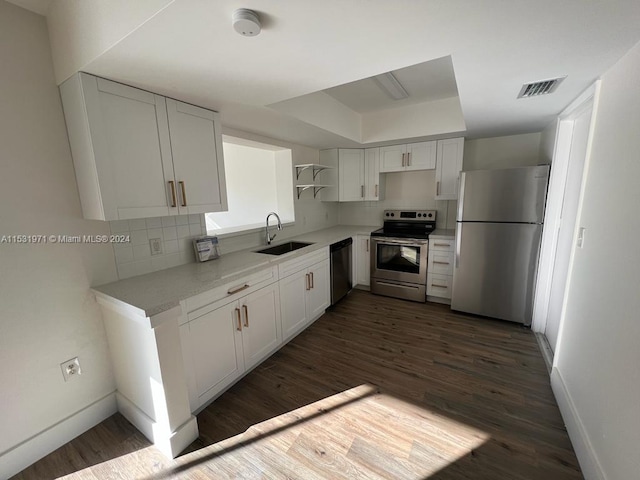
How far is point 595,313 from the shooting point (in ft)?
4.71

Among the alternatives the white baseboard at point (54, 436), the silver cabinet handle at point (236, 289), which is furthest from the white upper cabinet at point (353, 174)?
the white baseboard at point (54, 436)

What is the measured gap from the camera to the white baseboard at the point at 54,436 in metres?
1.44

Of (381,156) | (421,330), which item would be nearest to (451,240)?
(421,330)

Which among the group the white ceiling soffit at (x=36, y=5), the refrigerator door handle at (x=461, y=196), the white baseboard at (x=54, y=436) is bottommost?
the white baseboard at (x=54, y=436)

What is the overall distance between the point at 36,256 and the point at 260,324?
148cm

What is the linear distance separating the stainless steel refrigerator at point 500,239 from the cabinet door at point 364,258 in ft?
3.77

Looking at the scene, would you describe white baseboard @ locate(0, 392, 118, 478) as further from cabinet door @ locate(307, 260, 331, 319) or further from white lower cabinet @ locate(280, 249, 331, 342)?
cabinet door @ locate(307, 260, 331, 319)

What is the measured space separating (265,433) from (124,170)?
1859 millimetres

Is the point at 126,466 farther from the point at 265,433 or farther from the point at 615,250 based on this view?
the point at 615,250

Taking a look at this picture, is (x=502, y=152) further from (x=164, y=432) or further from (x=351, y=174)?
(x=164, y=432)

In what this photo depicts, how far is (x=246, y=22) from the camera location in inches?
39.4

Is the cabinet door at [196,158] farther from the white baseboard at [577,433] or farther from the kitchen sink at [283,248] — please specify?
the white baseboard at [577,433]

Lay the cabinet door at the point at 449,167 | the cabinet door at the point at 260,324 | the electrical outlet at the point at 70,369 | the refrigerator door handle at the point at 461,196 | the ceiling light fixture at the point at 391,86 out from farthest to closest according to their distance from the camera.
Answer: the cabinet door at the point at 449,167 < the refrigerator door handle at the point at 461,196 < the ceiling light fixture at the point at 391,86 < the cabinet door at the point at 260,324 < the electrical outlet at the point at 70,369

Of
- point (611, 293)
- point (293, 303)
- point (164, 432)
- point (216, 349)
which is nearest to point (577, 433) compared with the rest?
point (611, 293)
